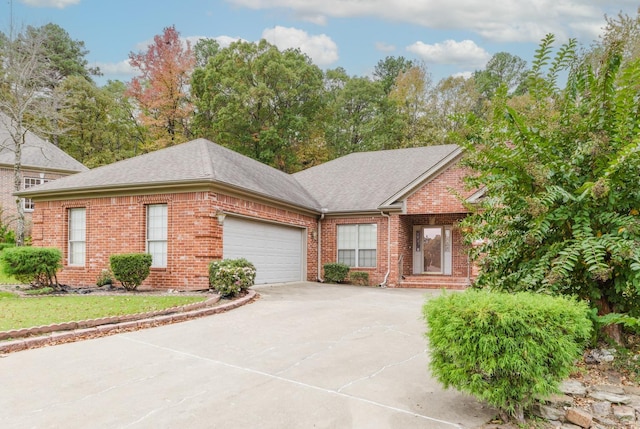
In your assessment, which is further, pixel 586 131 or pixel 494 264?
pixel 494 264

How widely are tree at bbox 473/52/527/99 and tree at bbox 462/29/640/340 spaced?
37.7 m

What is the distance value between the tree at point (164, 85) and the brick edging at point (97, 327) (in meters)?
25.0

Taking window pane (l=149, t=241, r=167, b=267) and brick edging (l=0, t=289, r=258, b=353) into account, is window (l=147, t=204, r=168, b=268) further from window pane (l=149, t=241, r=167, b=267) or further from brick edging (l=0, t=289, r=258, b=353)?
brick edging (l=0, t=289, r=258, b=353)

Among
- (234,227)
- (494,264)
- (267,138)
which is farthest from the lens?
(267,138)

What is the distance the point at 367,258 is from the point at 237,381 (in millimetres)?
13137

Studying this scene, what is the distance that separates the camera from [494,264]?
5770mm

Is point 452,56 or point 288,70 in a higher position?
point 452,56

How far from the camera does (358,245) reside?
18188 millimetres

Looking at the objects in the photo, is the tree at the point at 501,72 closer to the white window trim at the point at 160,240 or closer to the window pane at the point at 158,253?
the white window trim at the point at 160,240

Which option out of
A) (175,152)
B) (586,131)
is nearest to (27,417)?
(586,131)

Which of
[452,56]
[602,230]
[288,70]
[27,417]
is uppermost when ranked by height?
[452,56]

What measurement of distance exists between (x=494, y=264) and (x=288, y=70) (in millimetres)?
26443

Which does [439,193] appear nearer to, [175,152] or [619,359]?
[175,152]

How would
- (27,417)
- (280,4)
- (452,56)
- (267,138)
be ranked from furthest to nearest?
(452,56) < (267,138) < (280,4) < (27,417)
